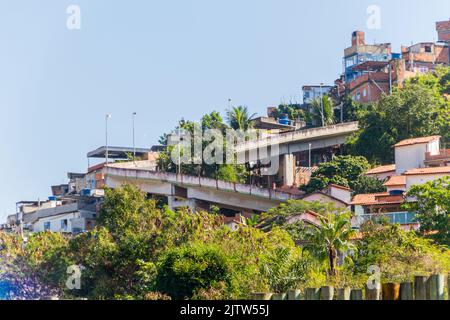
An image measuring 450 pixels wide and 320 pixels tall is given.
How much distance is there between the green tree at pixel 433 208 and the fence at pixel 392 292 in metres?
33.5

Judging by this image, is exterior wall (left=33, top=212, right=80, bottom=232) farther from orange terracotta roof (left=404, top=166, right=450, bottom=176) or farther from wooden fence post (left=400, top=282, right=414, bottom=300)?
wooden fence post (left=400, top=282, right=414, bottom=300)

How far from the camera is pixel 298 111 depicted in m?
85.7

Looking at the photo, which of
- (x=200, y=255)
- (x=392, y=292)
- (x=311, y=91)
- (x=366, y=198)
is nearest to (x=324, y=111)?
(x=311, y=91)

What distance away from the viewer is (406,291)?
9398 millimetres

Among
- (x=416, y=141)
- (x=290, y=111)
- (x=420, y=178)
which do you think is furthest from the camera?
(x=290, y=111)

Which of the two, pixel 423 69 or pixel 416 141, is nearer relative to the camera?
pixel 416 141

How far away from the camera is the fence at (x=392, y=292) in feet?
30.6

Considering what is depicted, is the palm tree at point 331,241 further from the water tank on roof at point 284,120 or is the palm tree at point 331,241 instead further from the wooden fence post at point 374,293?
the water tank on roof at point 284,120

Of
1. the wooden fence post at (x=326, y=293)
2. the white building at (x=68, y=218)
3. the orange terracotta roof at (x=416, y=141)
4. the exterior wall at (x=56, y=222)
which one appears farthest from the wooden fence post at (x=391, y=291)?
the exterior wall at (x=56, y=222)

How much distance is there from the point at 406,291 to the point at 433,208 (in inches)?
1432

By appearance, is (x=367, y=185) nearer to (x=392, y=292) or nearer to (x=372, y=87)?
(x=372, y=87)

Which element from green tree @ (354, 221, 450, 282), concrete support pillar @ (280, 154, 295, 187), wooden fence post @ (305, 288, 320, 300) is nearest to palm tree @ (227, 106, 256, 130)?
concrete support pillar @ (280, 154, 295, 187)

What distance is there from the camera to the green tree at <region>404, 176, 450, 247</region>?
4344cm
